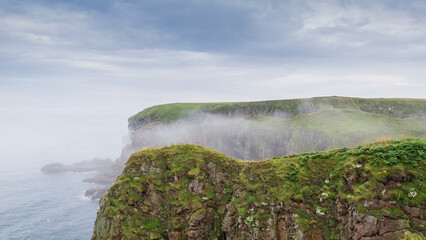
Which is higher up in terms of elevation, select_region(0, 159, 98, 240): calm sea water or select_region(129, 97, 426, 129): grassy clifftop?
select_region(129, 97, 426, 129): grassy clifftop

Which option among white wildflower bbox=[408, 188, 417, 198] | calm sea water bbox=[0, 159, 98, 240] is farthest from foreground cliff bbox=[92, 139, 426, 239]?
calm sea water bbox=[0, 159, 98, 240]

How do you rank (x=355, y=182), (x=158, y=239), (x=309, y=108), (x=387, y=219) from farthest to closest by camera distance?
(x=309, y=108), (x=158, y=239), (x=355, y=182), (x=387, y=219)

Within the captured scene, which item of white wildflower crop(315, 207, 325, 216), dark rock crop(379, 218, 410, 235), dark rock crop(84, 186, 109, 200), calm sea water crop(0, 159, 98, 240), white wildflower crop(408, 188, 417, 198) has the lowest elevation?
calm sea water crop(0, 159, 98, 240)

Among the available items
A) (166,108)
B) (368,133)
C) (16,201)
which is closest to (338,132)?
(368,133)

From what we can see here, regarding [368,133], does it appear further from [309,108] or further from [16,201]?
[16,201]

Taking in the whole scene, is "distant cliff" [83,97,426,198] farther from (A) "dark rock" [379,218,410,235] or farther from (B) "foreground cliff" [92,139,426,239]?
(A) "dark rock" [379,218,410,235]

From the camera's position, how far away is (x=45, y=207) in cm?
9338

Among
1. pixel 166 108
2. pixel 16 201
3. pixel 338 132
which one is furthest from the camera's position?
pixel 166 108

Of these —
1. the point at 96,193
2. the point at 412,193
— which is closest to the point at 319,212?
the point at 412,193

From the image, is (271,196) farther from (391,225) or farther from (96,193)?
(96,193)

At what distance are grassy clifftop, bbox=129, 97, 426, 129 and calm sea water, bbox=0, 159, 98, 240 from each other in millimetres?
65398

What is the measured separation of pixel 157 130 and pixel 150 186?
390 ft

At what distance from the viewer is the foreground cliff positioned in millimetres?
15336

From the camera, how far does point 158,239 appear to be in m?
21.0
